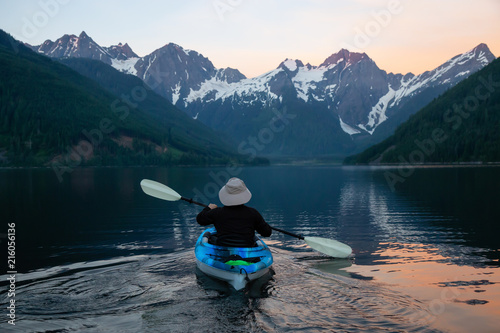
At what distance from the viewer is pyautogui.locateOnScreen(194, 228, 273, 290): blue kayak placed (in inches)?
617

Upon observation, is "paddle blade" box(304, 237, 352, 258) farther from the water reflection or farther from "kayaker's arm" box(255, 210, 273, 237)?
"kayaker's arm" box(255, 210, 273, 237)

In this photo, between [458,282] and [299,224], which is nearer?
[458,282]

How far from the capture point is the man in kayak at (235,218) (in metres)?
16.9

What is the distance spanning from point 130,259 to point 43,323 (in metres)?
9.46

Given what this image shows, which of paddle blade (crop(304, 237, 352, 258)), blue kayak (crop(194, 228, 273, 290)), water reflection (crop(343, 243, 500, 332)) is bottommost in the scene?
water reflection (crop(343, 243, 500, 332))

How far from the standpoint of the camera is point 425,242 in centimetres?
2689

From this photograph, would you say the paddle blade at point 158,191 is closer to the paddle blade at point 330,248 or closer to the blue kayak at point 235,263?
the blue kayak at point 235,263

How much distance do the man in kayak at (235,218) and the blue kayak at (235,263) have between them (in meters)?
0.44

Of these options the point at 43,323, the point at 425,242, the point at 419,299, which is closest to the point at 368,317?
the point at 419,299

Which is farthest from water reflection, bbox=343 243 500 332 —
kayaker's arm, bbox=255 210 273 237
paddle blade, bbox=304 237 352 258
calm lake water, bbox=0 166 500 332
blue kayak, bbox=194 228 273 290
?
blue kayak, bbox=194 228 273 290

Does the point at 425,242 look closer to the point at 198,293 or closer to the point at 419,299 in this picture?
the point at 419,299

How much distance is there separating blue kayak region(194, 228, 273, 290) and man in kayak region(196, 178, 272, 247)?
44cm

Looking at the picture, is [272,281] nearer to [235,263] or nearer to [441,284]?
[235,263]

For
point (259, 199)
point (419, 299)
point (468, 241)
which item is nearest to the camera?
point (419, 299)
